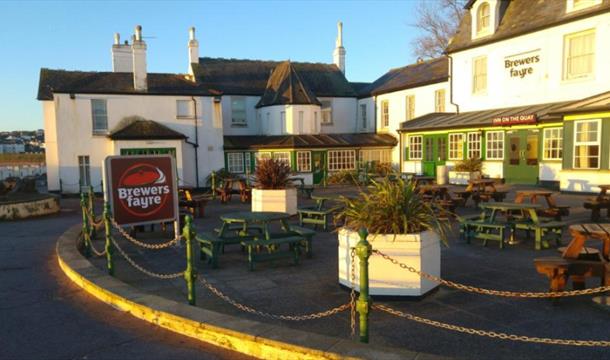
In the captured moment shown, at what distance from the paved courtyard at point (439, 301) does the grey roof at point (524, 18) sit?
50.2 ft

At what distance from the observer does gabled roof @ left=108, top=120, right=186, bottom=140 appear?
2578cm

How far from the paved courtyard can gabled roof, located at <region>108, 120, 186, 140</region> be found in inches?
717

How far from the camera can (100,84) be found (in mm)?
26703

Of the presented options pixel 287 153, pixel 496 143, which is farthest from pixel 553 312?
pixel 287 153

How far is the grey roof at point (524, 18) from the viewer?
19953mm

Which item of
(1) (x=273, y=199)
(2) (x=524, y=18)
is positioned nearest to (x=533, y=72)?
(2) (x=524, y=18)

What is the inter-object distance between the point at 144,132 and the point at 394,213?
904 inches

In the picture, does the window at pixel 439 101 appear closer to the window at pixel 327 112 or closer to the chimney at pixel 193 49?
the window at pixel 327 112

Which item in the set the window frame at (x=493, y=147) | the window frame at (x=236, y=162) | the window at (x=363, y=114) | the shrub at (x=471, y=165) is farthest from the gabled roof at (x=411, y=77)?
the window frame at (x=236, y=162)

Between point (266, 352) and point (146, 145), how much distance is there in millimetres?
23903

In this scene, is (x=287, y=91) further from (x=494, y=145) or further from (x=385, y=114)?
(x=494, y=145)

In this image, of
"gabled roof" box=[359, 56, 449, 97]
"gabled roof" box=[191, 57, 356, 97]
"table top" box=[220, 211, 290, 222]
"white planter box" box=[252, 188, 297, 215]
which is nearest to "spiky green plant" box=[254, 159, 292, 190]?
"white planter box" box=[252, 188, 297, 215]

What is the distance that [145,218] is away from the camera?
395 inches

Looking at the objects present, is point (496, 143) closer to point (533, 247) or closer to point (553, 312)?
point (533, 247)
